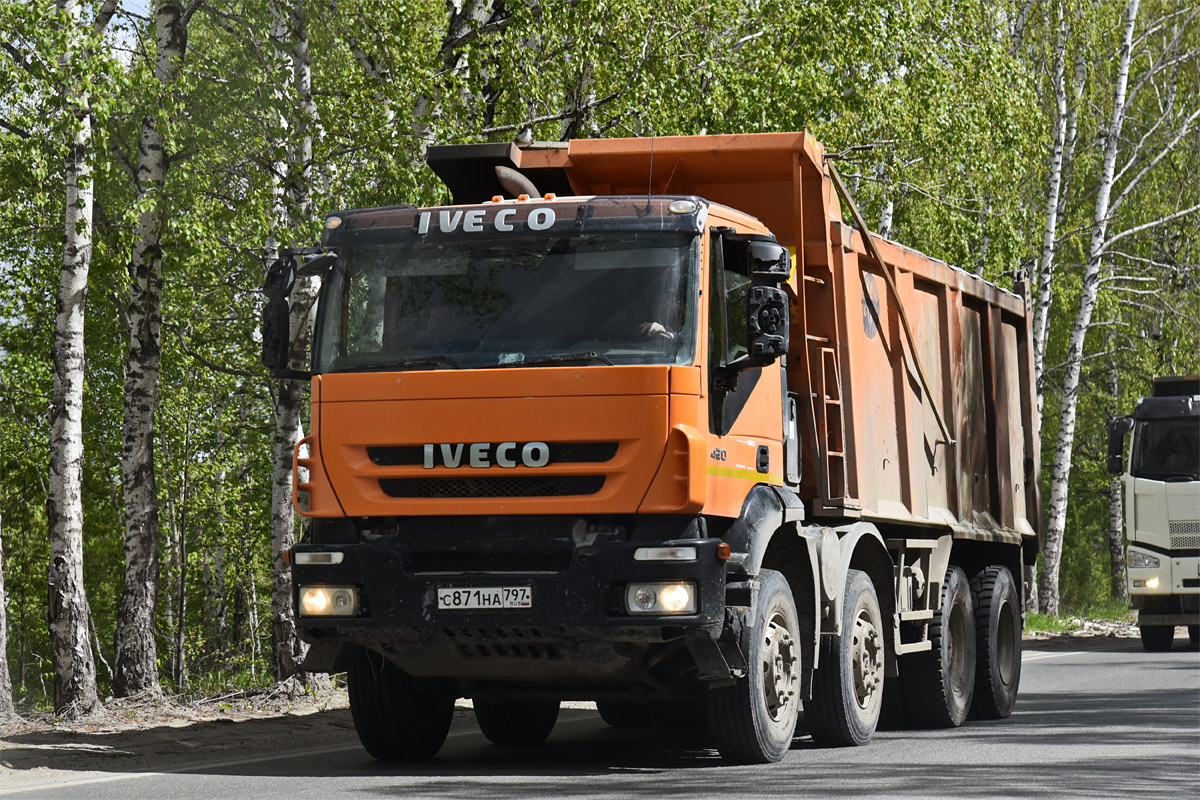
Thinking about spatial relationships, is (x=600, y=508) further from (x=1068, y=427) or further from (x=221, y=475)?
(x=221, y=475)

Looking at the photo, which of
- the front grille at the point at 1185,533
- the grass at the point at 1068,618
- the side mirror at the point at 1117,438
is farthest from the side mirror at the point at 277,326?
the grass at the point at 1068,618

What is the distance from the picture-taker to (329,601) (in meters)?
8.96

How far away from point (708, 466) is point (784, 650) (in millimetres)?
1629

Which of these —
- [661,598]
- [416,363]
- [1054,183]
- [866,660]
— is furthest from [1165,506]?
[416,363]

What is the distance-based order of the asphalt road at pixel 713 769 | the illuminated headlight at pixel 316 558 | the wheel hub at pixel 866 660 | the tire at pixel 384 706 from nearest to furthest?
the asphalt road at pixel 713 769 < the illuminated headlight at pixel 316 558 < the tire at pixel 384 706 < the wheel hub at pixel 866 660

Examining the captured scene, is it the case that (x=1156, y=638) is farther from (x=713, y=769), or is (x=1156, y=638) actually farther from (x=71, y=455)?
(x=71, y=455)

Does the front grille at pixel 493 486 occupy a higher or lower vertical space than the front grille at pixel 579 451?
lower

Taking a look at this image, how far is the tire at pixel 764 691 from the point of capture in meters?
9.14

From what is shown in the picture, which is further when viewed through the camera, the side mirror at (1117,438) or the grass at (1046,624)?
the grass at (1046,624)

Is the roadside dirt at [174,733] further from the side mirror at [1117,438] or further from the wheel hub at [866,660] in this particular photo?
the side mirror at [1117,438]

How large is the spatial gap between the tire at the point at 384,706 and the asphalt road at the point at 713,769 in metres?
0.19

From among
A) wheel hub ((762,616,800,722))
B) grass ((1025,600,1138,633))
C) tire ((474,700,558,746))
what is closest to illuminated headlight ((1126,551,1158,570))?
grass ((1025,600,1138,633))

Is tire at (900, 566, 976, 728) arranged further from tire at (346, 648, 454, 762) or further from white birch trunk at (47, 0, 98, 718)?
white birch trunk at (47, 0, 98, 718)

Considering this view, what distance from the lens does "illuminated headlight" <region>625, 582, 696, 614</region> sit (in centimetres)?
849
